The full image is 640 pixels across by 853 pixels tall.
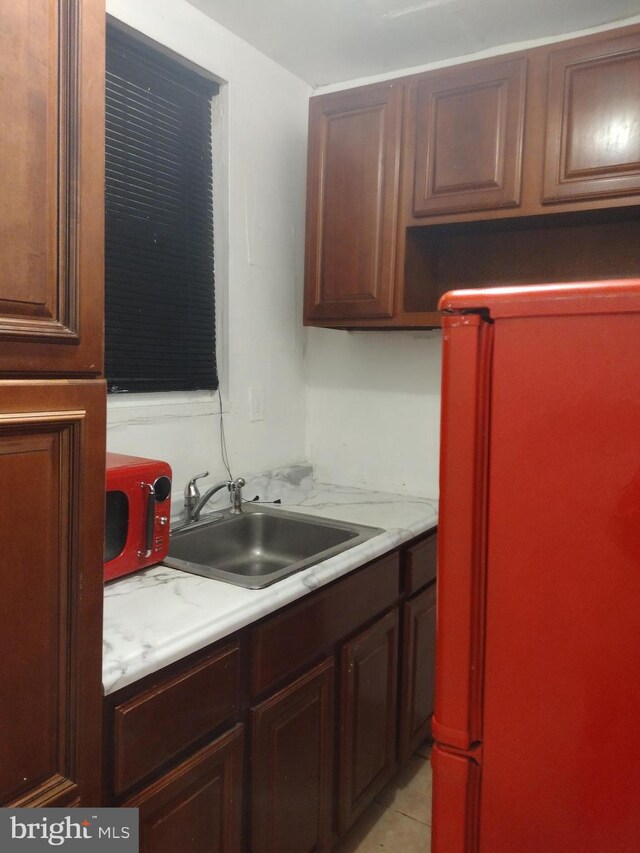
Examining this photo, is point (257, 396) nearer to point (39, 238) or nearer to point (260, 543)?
point (260, 543)

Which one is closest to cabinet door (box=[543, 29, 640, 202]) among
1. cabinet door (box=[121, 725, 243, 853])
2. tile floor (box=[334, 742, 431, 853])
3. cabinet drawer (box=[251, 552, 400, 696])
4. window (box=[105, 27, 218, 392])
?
window (box=[105, 27, 218, 392])

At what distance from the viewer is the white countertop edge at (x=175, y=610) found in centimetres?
106

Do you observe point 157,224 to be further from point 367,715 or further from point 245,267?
point 367,715

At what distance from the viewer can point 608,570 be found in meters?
0.80

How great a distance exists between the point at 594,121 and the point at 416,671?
1.72 m

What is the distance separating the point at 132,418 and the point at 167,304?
0.37 m

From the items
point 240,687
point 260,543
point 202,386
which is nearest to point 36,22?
point 240,687

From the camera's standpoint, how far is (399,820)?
1912 mm


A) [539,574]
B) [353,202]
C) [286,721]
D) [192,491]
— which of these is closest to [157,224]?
[353,202]

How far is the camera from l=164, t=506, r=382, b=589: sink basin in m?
1.85

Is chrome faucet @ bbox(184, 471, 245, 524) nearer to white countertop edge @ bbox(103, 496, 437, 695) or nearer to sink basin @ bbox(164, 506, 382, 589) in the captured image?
sink basin @ bbox(164, 506, 382, 589)

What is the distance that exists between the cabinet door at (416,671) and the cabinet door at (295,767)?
0.41 m

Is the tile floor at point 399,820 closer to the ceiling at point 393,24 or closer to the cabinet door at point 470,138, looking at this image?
the cabinet door at point 470,138

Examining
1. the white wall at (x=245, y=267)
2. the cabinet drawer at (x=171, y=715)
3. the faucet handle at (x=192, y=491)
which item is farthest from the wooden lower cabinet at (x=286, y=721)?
the white wall at (x=245, y=267)
